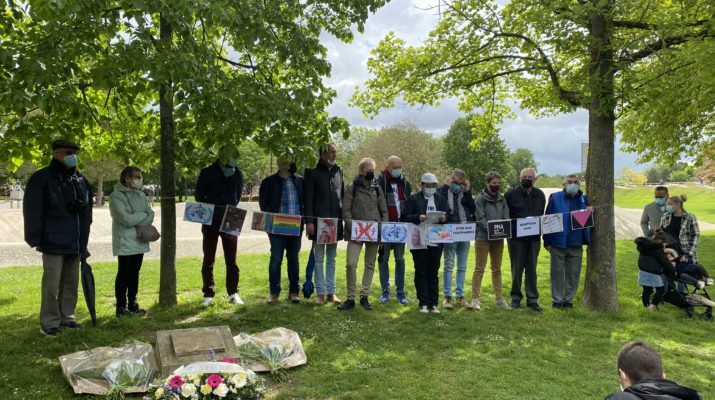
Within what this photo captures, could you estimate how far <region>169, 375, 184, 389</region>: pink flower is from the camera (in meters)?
4.19

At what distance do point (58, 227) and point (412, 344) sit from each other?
4.50 m

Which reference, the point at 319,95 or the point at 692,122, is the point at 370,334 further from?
the point at 692,122

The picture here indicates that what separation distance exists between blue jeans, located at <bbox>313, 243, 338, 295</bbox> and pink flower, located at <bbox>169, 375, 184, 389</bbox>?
3.57m

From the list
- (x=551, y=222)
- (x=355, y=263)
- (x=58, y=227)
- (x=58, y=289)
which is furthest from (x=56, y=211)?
(x=551, y=222)

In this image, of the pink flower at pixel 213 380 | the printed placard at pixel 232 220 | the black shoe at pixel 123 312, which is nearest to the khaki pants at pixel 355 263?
the printed placard at pixel 232 220

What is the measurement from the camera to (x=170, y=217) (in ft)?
24.5

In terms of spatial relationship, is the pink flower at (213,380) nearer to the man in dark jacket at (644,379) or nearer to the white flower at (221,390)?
the white flower at (221,390)

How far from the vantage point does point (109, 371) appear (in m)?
4.66

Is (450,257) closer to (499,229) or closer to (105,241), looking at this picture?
(499,229)

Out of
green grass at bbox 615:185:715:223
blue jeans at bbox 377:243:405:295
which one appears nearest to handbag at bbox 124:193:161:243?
blue jeans at bbox 377:243:405:295

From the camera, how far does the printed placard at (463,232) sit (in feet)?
25.9

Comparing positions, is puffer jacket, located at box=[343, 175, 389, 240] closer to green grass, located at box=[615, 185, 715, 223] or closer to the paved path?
the paved path

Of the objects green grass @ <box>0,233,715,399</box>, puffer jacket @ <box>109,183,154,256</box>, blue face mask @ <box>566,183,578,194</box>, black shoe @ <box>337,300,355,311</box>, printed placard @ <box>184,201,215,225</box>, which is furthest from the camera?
blue face mask @ <box>566,183,578,194</box>

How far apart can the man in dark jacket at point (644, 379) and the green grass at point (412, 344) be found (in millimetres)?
2140
